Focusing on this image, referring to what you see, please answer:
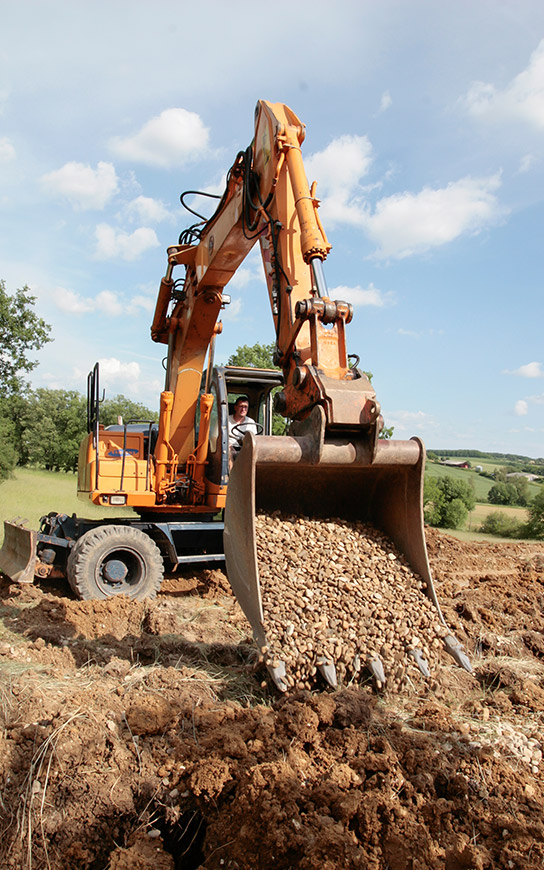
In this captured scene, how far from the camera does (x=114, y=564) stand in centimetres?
636

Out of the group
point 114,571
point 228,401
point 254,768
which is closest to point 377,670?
point 254,768

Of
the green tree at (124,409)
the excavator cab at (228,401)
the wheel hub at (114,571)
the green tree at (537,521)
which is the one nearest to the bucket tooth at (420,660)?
the excavator cab at (228,401)

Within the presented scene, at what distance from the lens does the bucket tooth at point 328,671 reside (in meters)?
3.27

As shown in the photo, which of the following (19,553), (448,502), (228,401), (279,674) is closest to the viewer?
(279,674)

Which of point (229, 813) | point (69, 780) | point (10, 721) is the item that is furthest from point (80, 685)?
point (229, 813)

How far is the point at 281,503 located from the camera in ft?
13.8

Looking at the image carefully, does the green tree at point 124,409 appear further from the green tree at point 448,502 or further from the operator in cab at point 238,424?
the operator in cab at point 238,424

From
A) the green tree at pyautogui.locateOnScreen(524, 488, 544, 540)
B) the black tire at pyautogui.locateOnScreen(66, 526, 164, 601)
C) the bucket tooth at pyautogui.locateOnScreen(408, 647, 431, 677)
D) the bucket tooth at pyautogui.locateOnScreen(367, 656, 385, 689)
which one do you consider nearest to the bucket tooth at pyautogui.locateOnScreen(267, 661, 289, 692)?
the bucket tooth at pyautogui.locateOnScreen(367, 656, 385, 689)

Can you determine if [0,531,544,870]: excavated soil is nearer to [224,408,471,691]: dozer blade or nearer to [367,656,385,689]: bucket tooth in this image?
[367,656,385,689]: bucket tooth

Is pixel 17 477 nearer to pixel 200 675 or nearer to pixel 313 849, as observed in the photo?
pixel 200 675

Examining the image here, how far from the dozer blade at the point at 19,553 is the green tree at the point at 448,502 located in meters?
14.9

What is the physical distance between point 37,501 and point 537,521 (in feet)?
49.8

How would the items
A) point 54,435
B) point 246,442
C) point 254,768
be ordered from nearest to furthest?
1. point 254,768
2. point 246,442
3. point 54,435

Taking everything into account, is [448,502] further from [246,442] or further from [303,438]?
[246,442]
